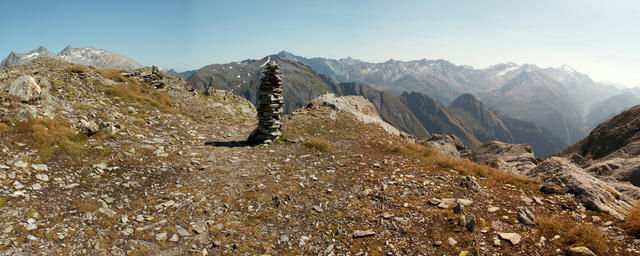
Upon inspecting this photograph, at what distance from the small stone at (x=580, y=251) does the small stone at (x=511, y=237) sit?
1.23m

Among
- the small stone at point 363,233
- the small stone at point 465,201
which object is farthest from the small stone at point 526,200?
the small stone at point 363,233

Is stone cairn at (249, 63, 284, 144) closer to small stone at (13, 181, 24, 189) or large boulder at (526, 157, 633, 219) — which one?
small stone at (13, 181, 24, 189)

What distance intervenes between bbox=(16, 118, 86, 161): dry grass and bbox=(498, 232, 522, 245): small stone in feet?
62.5

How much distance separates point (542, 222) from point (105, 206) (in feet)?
52.8

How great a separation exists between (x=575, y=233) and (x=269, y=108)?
749 inches

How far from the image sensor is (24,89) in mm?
17172

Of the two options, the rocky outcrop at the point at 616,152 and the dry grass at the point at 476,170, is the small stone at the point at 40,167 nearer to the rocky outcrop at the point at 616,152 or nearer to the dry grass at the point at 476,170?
the dry grass at the point at 476,170

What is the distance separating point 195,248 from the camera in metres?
9.04

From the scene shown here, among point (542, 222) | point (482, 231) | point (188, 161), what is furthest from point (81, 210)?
point (542, 222)

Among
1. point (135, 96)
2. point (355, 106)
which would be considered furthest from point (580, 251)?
point (135, 96)

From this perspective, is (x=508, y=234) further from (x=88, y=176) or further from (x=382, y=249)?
(x=88, y=176)

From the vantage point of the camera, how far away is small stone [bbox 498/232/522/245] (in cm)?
874

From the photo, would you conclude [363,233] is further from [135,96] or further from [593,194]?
[135,96]

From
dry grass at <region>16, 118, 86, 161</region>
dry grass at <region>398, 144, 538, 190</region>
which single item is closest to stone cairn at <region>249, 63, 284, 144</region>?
dry grass at <region>398, 144, 538, 190</region>
